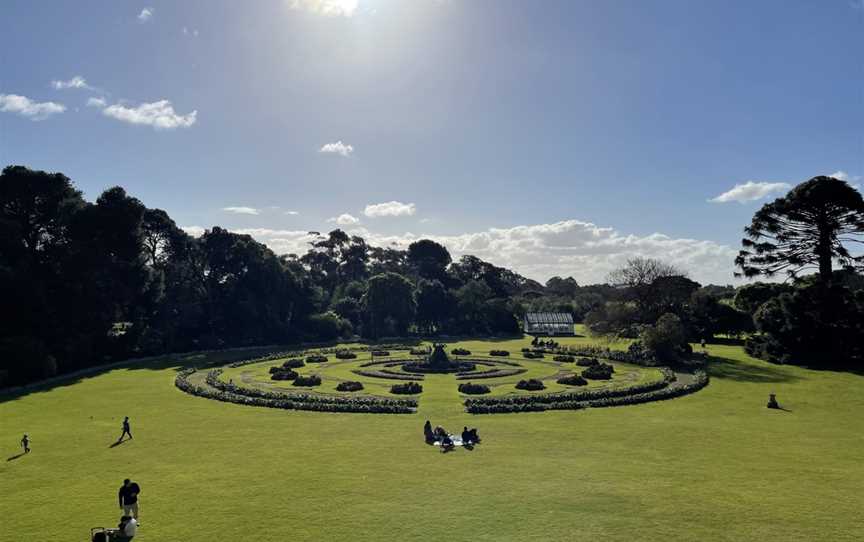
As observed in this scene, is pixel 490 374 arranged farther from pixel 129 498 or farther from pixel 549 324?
pixel 549 324

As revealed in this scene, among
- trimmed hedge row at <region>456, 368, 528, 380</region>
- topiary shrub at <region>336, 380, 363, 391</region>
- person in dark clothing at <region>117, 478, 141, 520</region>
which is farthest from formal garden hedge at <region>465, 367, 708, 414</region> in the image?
person in dark clothing at <region>117, 478, 141, 520</region>

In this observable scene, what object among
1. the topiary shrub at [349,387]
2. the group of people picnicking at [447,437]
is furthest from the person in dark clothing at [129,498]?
the topiary shrub at [349,387]

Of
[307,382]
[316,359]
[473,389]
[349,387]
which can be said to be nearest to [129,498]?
[349,387]

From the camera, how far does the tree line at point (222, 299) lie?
58.7 meters

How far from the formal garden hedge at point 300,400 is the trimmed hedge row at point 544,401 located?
5417 mm

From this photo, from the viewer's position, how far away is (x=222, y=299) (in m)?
92.4

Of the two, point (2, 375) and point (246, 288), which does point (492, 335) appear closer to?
point (246, 288)

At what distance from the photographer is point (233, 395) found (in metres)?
45.3

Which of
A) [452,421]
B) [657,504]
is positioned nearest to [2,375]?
[452,421]

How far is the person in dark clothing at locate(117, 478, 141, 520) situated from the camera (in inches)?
790

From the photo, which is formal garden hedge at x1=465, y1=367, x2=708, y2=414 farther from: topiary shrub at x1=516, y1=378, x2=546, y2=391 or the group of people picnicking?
the group of people picnicking

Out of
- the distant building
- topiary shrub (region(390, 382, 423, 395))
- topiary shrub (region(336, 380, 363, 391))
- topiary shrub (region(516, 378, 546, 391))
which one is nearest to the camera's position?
topiary shrub (region(390, 382, 423, 395))

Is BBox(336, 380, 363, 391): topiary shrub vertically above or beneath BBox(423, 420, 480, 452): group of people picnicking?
above

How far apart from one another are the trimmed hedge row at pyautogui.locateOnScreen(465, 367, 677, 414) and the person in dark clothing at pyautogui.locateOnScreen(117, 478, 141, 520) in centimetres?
2402
